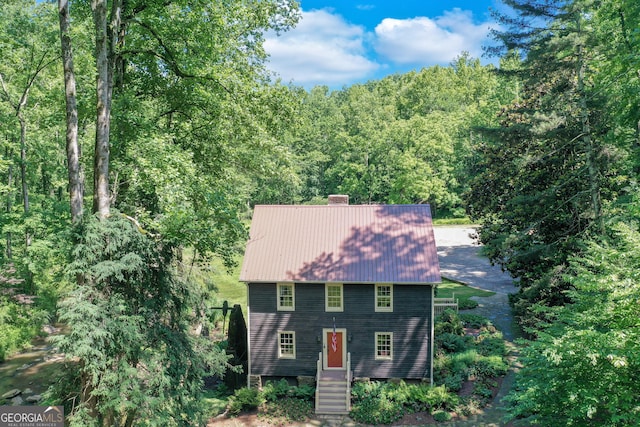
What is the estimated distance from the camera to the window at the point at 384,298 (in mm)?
20000

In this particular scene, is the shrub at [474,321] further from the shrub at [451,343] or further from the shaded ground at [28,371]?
the shaded ground at [28,371]

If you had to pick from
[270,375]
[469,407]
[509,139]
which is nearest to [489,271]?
[509,139]

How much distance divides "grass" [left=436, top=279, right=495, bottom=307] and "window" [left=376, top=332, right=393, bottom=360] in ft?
38.5

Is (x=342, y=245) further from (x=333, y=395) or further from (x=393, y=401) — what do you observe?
(x=393, y=401)

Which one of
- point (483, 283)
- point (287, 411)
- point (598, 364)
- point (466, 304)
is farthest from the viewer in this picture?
point (483, 283)

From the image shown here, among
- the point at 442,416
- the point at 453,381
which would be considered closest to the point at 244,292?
the point at 453,381

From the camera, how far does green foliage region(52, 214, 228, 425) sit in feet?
33.6

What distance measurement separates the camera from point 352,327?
795 inches

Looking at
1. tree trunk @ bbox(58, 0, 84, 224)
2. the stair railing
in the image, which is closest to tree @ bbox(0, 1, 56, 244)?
tree trunk @ bbox(58, 0, 84, 224)

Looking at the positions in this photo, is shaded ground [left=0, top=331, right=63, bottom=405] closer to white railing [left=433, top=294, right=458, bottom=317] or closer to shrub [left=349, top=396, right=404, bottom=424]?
shrub [left=349, top=396, right=404, bottom=424]

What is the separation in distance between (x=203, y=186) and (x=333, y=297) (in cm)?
829

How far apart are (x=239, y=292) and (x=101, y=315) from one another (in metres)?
25.4

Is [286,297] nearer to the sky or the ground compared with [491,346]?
nearer to the sky

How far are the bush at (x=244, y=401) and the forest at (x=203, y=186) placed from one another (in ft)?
14.9
